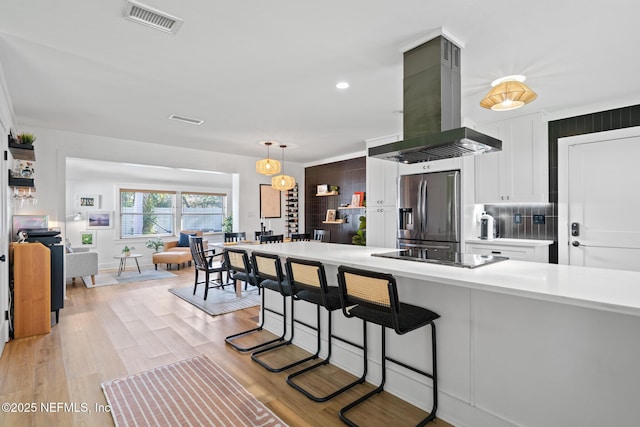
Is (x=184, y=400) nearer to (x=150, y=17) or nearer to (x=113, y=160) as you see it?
(x=150, y=17)

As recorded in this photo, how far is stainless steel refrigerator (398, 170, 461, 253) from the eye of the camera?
4.41 metres

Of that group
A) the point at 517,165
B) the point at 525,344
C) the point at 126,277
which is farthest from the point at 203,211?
the point at 525,344

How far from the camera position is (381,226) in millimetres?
5367

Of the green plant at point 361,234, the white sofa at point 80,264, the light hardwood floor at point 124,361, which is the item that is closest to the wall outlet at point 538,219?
the green plant at point 361,234

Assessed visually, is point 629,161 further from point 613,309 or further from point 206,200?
point 206,200

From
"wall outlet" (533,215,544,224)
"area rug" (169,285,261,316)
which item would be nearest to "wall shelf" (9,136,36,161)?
"area rug" (169,285,261,316)

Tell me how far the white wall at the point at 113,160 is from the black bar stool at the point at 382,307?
479 centimetres

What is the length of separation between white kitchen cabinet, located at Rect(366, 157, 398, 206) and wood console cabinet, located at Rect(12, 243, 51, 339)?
429 cm

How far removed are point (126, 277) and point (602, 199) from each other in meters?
7.61

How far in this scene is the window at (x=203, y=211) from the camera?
9070 mm

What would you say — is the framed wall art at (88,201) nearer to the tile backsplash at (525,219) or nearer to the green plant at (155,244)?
the green plant at (155,244)

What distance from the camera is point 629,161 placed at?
344 centimetres

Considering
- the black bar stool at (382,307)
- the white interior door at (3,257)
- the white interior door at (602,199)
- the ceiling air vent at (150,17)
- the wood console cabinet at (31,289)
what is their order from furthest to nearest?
the white interior door at (602,199) < the wood console cabinet at (31,289) < the white interior door at (3,257) < the ceiling air vent at (150,17) < the black bar stool at (382,307)

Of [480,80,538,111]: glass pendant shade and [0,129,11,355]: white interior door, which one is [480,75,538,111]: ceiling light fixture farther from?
[0,129,11,355]: white interior door
